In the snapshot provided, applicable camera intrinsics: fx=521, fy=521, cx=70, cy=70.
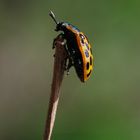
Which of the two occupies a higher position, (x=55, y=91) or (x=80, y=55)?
(x=80, y=55)

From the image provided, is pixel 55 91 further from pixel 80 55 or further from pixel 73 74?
pixel 73 74

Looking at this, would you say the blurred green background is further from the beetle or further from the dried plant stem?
the dried plant stem

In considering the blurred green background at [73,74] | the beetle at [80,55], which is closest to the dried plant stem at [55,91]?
the beetle at [80,55]

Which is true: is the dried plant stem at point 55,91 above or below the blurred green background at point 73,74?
below

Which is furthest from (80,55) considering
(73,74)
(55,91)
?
(73,74)

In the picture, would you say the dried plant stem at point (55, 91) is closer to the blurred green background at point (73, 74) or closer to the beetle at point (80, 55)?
the beetle at point (80, 55)

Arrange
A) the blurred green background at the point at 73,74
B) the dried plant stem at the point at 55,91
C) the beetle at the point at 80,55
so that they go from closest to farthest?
the dried plant stem at the point at 55,91, the beetle at the point at 80,55, the blurred green background at the point at 73,74

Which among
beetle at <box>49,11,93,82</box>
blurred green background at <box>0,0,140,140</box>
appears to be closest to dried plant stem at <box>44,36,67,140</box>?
beetle at <box>49,11,93,82</box>

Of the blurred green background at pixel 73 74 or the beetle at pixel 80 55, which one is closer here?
the beetle at pixel 80 55

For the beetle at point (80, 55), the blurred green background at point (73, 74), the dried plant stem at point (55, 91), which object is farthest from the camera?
the blurred green background at point (73, 74)
